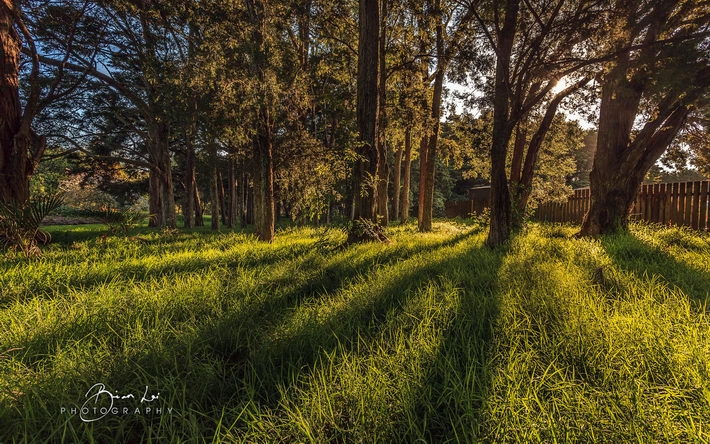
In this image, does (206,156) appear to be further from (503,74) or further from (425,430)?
(425,430)

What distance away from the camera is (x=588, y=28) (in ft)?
17.8

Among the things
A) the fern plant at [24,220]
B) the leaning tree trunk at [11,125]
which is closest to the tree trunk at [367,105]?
the fern plant at [24,220]

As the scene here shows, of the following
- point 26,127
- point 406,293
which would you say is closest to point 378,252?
point 406,293

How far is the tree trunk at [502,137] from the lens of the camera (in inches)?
205

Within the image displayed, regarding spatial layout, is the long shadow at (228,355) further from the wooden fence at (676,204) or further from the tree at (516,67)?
the wooden fence at (676,204)

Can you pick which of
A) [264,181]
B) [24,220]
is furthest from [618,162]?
[24,220]

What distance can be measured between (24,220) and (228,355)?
5.72 m

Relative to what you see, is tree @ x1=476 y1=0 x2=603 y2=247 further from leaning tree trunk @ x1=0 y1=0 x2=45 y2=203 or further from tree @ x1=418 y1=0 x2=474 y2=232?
leaning tree trunk @ x1=0 y1=0 x2=45 y2=203

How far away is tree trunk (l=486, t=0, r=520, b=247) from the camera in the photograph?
5219mm

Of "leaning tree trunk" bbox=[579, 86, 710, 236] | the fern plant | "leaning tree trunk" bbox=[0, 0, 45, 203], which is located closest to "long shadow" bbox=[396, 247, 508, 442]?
"leaning tree trunk" bbox=[579, 86, 710, 236]

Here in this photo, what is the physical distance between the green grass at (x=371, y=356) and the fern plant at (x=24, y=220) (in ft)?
6.05

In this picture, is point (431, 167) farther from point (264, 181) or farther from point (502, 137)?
point (264, 181)

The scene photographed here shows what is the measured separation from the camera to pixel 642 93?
20.1 ft

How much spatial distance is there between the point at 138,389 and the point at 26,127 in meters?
7.64
